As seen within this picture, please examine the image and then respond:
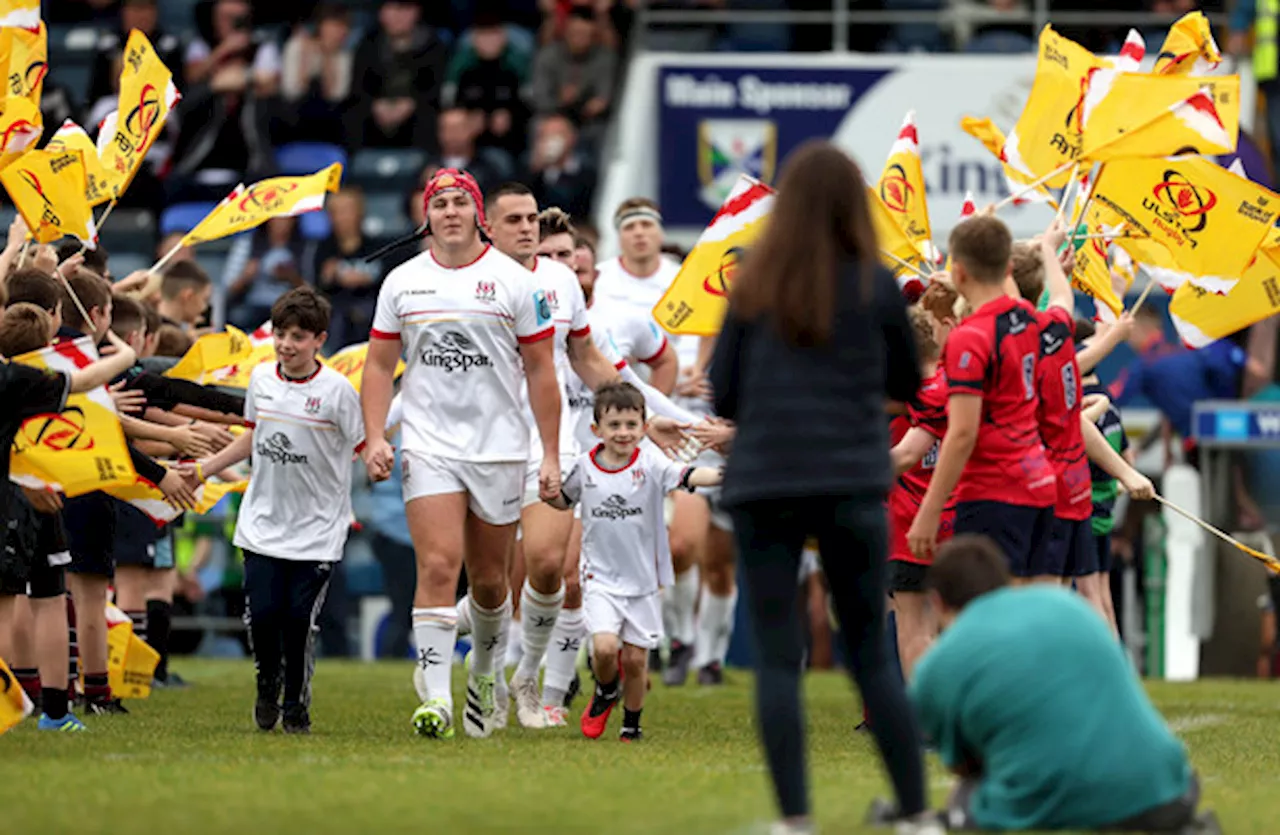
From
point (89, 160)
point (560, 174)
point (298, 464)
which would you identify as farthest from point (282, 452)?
point (560, 174)

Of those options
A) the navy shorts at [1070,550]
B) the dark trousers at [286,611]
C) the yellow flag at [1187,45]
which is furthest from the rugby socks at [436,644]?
the yellow flag at [1187,45]

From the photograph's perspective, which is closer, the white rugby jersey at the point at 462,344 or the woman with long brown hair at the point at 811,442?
the woman with long brown hair at the point at 811,442

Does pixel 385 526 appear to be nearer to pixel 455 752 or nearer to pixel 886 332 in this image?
pixel 455 752

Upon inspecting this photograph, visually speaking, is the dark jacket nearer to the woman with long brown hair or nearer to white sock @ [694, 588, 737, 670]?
the woman with long brown hair

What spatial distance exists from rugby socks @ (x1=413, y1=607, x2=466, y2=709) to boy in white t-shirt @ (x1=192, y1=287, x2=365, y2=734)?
671mm

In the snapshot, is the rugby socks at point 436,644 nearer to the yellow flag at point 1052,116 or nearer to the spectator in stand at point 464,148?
the yellow flag at point 1052,116

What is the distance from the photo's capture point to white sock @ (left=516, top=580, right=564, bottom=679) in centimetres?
1086

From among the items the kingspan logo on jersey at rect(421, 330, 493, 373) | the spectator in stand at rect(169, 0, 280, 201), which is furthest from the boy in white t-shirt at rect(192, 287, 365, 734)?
the spectator in stand at rect(169, 0, 280, 201)

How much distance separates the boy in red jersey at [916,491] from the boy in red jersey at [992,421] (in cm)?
89

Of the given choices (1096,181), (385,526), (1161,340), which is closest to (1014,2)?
(1161,340)

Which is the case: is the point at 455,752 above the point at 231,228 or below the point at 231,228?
below

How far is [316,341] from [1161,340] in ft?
33.9

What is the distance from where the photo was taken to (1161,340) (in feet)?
62.1

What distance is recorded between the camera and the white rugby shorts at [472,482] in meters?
9.72
